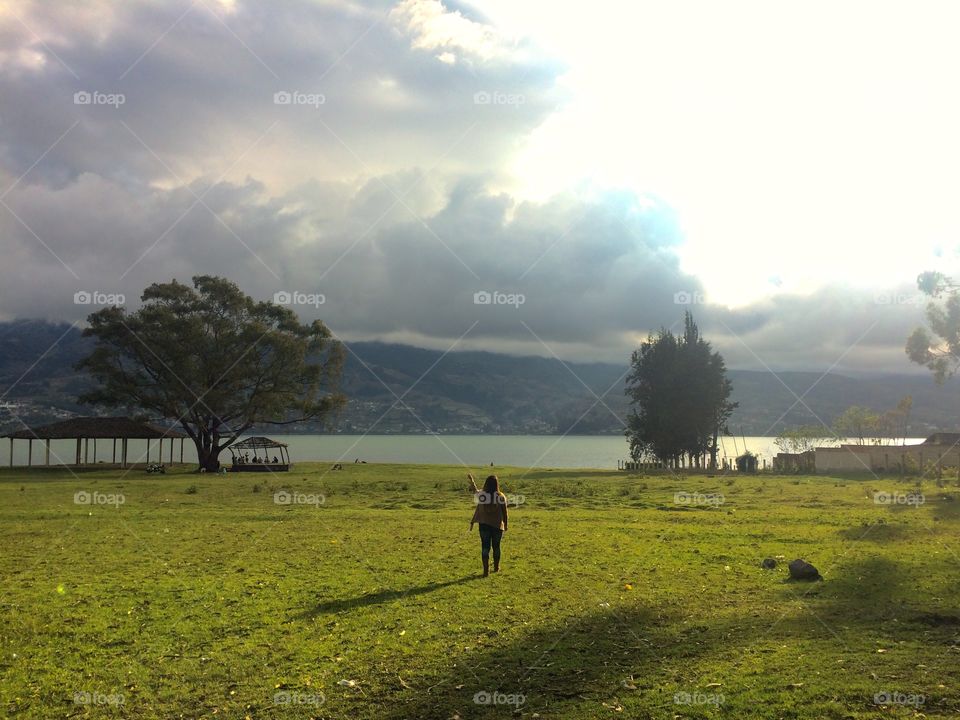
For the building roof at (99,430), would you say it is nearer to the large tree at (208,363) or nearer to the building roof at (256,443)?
the large tree at (208,363)

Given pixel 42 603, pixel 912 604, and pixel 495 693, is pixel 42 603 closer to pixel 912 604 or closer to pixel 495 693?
pixel 495 693

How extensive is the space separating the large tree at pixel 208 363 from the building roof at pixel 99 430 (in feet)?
8.38

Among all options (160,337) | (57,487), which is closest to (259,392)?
(160,337)

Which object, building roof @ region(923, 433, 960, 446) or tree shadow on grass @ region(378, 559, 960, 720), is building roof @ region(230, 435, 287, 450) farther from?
building roof @ region(923, 433, 960, 446)

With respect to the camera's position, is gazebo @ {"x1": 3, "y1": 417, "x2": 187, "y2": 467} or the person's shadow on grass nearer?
the person's shadow on grass

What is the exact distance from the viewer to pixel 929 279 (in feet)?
173

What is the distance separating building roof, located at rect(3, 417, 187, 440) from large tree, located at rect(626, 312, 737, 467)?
52.6 meters

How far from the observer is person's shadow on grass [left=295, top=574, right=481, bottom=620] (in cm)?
1317

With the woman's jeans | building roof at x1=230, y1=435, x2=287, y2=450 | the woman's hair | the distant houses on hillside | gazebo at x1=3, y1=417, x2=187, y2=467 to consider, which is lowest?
the distant houses on hillside

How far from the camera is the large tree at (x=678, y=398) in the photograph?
87750 millimetres

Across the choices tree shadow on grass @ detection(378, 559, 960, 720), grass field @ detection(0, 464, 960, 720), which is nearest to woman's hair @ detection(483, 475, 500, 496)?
grass field @ detection(0, 464, 960, 720)

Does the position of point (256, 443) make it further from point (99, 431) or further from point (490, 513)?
point (490, 513)

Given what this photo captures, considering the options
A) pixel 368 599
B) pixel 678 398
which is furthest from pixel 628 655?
pixel 678 398

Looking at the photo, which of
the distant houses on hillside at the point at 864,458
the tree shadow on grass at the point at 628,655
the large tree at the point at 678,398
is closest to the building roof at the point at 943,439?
the distant houses on hillside at the point at 864,458
